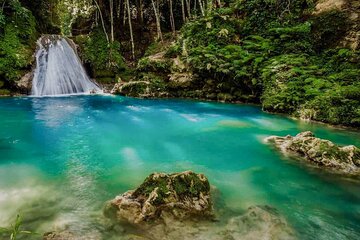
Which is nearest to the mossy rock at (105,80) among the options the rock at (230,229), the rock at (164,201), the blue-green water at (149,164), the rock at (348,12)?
the blue-green water at (149,164)

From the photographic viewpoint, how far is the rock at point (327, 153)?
6590mm

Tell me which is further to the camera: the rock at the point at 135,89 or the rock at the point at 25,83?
the rock at the point at 135,89

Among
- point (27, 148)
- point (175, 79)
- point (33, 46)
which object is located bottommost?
point (27, 148)

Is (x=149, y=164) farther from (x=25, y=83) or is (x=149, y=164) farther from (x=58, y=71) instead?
(x=58, y=71)

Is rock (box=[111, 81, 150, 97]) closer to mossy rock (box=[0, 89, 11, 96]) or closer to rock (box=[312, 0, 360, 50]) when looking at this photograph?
mossy rock (box=[0, 89, 11, 96])

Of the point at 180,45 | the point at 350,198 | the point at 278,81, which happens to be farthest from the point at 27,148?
the point at 180,45

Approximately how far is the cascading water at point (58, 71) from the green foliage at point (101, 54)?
786 millimetres

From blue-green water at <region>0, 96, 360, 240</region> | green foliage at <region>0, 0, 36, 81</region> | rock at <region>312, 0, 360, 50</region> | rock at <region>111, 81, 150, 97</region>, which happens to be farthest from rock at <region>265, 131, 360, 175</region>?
green foliage at <region>0, 0, 36, 81</region>

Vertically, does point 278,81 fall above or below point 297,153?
above

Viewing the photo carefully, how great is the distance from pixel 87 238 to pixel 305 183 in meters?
4.05

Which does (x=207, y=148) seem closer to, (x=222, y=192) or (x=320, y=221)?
(x=222, y=192)

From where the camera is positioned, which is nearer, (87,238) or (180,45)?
(87,238)

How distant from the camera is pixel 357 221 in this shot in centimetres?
472

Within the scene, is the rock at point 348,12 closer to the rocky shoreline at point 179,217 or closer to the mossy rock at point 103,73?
the mossy rock at point 103,73
